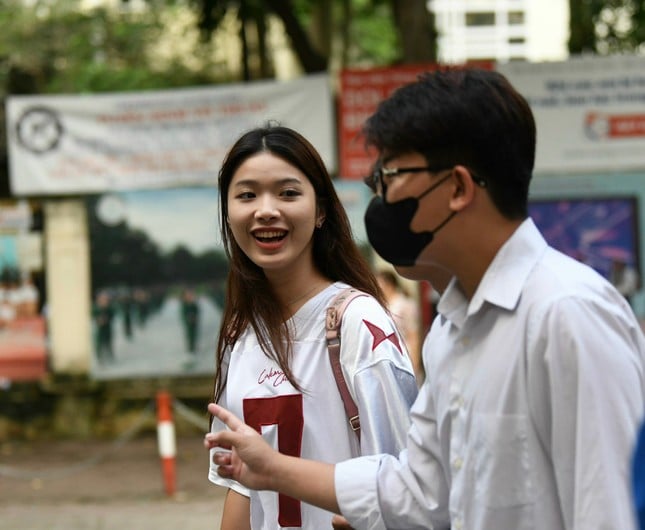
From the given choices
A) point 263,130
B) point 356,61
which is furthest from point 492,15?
point 263,130

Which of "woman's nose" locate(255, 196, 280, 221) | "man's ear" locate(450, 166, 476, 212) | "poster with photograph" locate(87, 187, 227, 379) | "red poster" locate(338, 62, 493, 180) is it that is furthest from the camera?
"poster with photograph" locate(87, 187, 227, 379)

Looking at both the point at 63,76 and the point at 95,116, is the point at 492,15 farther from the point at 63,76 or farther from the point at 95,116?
the point at 95,116

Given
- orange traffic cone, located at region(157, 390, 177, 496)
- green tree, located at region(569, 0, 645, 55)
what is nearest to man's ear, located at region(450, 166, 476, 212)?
orange traffic cone, located at region(157, 390, 177, 496)

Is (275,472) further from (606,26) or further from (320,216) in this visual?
(606,26)

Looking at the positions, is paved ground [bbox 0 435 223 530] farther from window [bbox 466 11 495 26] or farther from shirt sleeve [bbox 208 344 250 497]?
window [bbox 466 11 495 26]

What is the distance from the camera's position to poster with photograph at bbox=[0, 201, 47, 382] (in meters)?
11.1

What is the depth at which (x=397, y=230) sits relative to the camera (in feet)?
7.08

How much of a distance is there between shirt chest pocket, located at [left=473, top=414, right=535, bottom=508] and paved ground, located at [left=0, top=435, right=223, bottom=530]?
20.7 feet

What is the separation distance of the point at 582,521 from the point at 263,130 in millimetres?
1601

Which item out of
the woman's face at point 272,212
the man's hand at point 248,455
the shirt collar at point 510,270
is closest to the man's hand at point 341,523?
the man's hand at point 248,455

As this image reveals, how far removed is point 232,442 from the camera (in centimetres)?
225

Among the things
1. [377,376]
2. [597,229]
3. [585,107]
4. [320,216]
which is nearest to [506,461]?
[377,376]

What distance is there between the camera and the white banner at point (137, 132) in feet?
34.2

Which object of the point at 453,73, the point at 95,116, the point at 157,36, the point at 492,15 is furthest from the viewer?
the point at 492,15
